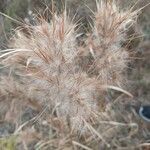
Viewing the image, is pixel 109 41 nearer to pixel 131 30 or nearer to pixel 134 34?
pixel 134 34

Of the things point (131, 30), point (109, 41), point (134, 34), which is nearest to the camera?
point (109, 41)

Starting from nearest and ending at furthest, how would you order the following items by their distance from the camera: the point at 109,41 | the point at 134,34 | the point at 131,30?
the point at 109,41, the point at 134,34, the point at 131,30

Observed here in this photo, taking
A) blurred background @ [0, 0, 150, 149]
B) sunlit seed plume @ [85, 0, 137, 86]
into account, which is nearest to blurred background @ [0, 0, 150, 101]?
blurred background @ [0, 0, 150, 149]

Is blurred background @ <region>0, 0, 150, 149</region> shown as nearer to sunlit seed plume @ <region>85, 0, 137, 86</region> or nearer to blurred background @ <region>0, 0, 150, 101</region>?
blurred background @ <region>0, 0, 150, 101</region>

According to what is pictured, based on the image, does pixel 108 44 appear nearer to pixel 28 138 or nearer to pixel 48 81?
pixel 48 81

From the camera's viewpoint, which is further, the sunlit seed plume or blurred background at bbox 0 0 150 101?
blurred background at bbox 0 0 150 101

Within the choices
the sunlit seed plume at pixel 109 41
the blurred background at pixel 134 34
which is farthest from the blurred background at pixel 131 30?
the sunlit seed plume at pixel 109 41

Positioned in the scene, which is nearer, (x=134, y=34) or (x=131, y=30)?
(x=134, y=34)

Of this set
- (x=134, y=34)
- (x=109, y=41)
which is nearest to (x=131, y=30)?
(x=134, y=34)

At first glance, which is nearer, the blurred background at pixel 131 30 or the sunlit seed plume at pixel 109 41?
the sunlit seed plume at pixel 109 41

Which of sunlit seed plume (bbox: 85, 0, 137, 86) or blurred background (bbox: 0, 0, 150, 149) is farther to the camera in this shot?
blurred background (bbox: 0, 0, 150, 149)

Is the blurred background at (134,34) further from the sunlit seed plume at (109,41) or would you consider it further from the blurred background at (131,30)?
the sunlit seed plume at (109,41)
